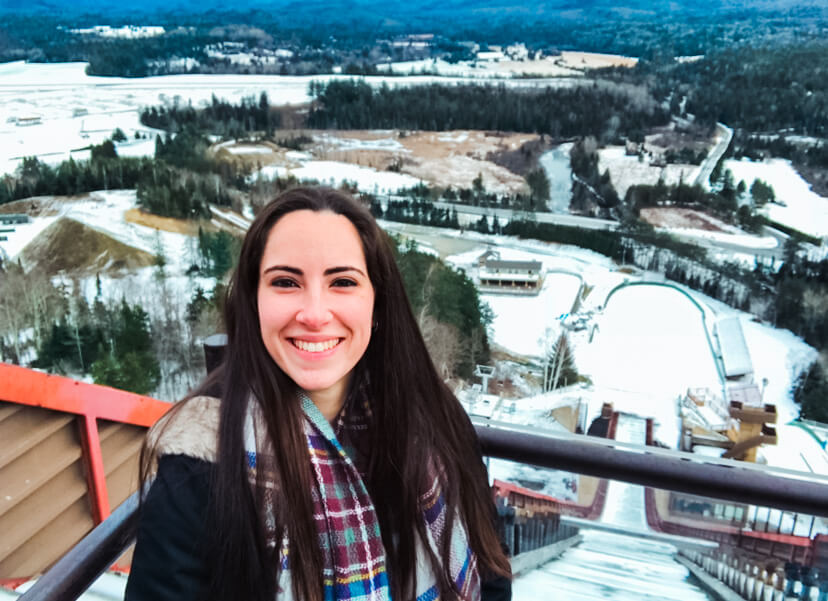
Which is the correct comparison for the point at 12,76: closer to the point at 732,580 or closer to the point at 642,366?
the point at 642,366

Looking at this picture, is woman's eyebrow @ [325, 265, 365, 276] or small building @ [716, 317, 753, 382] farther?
small building @ [716, 317, 753, 382]

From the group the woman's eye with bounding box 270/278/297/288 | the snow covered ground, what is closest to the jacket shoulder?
the woman's eye with bounding box 270/278/297/288

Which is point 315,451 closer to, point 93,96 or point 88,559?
point 88,559

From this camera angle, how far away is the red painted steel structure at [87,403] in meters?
1.15

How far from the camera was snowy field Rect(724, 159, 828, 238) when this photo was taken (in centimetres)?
1695

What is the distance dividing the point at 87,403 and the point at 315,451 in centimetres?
101

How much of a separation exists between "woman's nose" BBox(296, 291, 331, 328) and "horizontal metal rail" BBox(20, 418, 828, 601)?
19cm

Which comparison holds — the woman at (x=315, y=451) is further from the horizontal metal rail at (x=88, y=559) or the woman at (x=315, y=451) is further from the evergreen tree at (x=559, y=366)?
the evergreen tree at (x=559, y=366)

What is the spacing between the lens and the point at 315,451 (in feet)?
1.67

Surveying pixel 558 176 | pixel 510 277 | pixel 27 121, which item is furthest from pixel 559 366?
pixel 27 121

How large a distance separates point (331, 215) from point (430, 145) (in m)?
21.0

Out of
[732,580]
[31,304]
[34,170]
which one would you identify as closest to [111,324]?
[31,304]

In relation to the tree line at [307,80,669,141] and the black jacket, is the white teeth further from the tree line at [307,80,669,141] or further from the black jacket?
the tree line at [307,80,669,141]

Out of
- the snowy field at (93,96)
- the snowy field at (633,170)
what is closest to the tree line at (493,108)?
the snowy field at (93,96)
